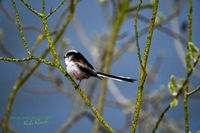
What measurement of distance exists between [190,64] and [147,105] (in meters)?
0.77

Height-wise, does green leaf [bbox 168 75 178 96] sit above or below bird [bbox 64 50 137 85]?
below

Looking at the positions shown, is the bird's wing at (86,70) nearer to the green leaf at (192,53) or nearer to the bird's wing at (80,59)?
the bird's wing at (80,59)

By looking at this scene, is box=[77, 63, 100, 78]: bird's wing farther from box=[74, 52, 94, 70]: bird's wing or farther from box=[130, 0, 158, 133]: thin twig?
box=[130, 0, 158, 133]: thin twig

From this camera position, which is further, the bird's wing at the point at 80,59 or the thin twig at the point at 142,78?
the bird's wing at the point at 80,59

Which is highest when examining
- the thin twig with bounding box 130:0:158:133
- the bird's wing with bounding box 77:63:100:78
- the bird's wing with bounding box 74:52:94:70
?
the bird's wing with bounding box 74:52:94:70

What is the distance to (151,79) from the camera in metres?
1.03

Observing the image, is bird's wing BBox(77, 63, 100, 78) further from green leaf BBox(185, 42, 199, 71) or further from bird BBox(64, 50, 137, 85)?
green leaf BBox(185, 42, 199, 71)

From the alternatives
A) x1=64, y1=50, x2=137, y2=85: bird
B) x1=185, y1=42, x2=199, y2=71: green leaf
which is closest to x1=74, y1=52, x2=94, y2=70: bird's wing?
x1=64, y1=50, x2=137, y2=85: bird

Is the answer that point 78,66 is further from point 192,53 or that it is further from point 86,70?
point 192,53

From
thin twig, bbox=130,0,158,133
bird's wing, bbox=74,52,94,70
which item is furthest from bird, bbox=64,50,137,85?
thin twig, bbox=130,0,158,133

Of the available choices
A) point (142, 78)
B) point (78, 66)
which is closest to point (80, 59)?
point (78, 66)

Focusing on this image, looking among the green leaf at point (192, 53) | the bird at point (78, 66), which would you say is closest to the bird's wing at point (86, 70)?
the bird at point (78, 66)

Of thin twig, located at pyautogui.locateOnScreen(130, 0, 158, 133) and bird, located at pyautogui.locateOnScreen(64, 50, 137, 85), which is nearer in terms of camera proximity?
thin twig, located at pyautogui.locateOnScreen(130, 0, 158, 133)

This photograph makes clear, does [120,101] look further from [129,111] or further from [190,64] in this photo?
[190,64]
